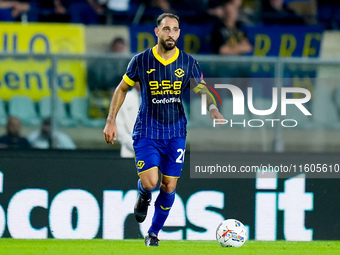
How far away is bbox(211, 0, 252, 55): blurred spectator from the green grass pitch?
383 cm

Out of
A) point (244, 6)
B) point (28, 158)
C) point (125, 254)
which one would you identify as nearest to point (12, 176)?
point (28, 158)

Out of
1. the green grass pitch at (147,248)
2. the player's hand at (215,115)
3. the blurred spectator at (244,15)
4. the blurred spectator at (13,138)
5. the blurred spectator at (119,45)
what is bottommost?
the green grass pitch at (147,248)

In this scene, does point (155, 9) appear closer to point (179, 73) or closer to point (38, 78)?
point (38, 78)

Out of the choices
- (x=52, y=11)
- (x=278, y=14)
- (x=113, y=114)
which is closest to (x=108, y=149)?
(x=113, y=114)

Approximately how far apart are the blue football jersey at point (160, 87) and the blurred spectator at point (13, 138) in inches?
86.0

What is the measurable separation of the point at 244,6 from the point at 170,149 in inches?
241

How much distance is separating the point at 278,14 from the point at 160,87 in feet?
19.8

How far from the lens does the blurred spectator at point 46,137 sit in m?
8.52

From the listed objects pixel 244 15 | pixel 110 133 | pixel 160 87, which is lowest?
pixel 110 133

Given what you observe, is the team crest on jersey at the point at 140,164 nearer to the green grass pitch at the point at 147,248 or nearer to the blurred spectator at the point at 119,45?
the green grass pitch at the point at 147,248

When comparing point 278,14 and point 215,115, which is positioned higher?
point 278,14

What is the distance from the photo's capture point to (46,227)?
831 centimetres

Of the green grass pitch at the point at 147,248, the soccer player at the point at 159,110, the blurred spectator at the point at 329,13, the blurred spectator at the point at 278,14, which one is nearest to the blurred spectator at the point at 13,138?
the green grass pitch at the point at 147,248

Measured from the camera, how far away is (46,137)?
8531 mm
